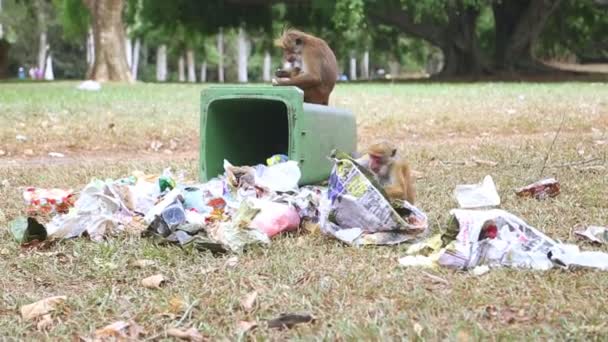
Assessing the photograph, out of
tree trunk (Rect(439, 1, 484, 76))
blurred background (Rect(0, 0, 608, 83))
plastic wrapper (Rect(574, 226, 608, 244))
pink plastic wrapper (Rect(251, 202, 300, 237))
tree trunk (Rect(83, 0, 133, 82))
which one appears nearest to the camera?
plastic wrapper (Rect(574, 226, 608, 244))

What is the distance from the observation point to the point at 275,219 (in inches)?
123

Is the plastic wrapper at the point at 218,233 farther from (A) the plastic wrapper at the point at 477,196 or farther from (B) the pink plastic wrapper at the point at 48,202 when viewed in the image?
(A) the plastic wrapper at the point at 477,196

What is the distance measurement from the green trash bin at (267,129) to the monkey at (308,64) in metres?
0.19

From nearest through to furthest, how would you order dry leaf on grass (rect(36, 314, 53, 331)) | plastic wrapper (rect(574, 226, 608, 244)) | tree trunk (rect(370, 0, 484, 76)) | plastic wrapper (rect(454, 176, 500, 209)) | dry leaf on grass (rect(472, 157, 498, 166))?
1. dry leaf on grass (rect(36, 314, 53, 331))
2. plastic wrapper (rect(574, 226, 608, 244))
3. plastic wrapper (rect(454, 176, 500, 209))
4. dry leaf on grass (rect(472, 157, 498, 166))
5. tree trunk (rect(370, 0, 484, 76))

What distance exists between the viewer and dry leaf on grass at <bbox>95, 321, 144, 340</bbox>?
2057 mm

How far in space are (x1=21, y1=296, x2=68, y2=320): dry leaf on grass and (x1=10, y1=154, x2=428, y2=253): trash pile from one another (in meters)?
0.64

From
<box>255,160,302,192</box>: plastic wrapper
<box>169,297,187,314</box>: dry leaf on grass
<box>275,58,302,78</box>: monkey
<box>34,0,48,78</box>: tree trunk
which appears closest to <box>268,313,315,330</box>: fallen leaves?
<box>169,297,187,314</box>: dry leaf on grass

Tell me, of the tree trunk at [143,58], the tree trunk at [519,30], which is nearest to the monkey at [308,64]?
the tree trunk at [519,30]

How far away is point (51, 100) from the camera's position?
403 inches

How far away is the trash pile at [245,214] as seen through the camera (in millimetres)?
2965

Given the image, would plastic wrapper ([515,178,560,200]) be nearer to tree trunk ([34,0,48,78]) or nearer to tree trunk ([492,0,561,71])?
tree trunk ([492,0,561,71])

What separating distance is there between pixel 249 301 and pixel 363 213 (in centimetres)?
87

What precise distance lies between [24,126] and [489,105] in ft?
18.3

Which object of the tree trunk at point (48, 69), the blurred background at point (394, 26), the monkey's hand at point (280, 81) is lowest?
the tree trunk at point (48, 69)
